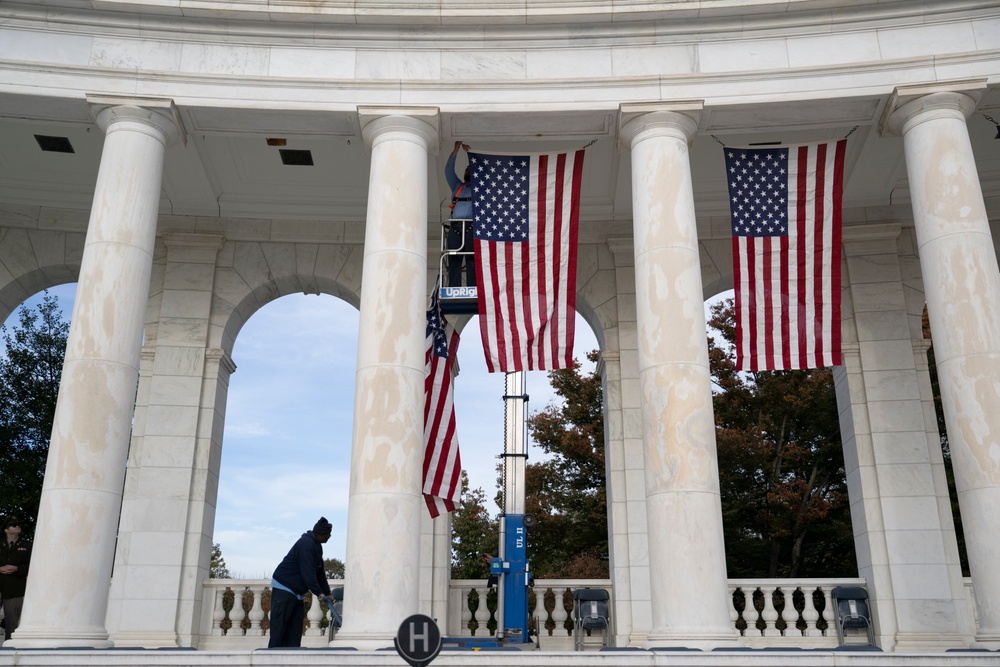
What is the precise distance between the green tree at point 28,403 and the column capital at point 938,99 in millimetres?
48176

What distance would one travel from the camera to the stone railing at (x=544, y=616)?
27609mm

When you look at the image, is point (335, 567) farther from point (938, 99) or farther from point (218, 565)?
point (938, 99)

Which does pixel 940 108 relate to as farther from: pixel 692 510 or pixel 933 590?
pixel 933 590

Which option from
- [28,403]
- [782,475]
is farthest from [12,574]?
[782,475]

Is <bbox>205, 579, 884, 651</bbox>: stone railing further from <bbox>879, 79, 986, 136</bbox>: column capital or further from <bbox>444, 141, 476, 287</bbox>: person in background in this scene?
<bbox>879, 79, 986, 136</bbox>: column capital

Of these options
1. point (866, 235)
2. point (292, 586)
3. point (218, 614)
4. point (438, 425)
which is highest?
point (866, 235)

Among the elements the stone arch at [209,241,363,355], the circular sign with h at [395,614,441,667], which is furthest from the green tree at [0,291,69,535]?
the circular sign with h at [395,614,441,667]

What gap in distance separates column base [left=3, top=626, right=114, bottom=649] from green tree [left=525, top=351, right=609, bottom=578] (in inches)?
1479

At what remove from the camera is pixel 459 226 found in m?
26.4

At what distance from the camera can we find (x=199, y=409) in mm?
30188

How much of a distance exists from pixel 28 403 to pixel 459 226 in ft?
134

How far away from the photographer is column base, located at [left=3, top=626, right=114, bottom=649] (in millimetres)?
18484

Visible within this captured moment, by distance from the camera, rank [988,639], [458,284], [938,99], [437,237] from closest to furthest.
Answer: [988,639], [938,99], [458,284], [437,237]

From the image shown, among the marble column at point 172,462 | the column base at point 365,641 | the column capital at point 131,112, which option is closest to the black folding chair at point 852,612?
the column base at point 365,641
